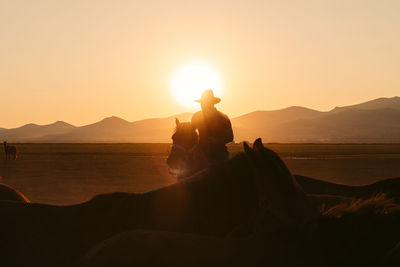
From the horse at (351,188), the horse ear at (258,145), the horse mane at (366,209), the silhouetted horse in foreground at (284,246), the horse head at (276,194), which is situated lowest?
the horse at (351,188)

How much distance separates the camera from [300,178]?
4855 mm

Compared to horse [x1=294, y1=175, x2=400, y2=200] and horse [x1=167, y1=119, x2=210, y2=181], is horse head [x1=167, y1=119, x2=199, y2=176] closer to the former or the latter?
horse [x1=167, y1=119, x2=210, y2=181]

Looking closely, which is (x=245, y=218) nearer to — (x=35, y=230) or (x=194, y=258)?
(x=194, y=258)

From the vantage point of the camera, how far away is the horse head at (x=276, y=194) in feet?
7.31

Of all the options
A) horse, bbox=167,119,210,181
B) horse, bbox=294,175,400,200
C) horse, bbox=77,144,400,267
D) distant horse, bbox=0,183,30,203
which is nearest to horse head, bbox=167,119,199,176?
→ horse, bbox=167,119,210,181

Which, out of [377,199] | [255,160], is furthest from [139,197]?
[377,199]

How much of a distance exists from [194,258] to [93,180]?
1923 cm

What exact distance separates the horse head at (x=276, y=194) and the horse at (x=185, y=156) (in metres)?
2.77

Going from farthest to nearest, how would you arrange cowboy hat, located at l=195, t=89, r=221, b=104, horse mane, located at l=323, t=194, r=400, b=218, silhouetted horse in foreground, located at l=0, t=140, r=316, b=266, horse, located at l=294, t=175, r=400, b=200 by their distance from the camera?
cowboy hat, located at l=195, t=89, r=221, b=104
horse, located at l=294, t=175, r=400, b=200
silhouetted horse in foreground, located at l=0, t=140, r=316, b=266
horse mane, located at l=323, t=194, r=400, b=218

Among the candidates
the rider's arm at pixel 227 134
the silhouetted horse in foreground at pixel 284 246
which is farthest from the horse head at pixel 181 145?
the silhouetted horse in foreground at pixel 284 246

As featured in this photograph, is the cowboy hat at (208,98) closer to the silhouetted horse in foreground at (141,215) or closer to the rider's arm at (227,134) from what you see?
the rider's arm at (227,134)

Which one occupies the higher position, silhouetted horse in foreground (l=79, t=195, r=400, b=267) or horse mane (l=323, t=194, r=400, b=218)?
horse mane (l=323, t=194, r=400, b=218)

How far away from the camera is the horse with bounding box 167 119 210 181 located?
5.24 meters

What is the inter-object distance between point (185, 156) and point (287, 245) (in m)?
3.40
